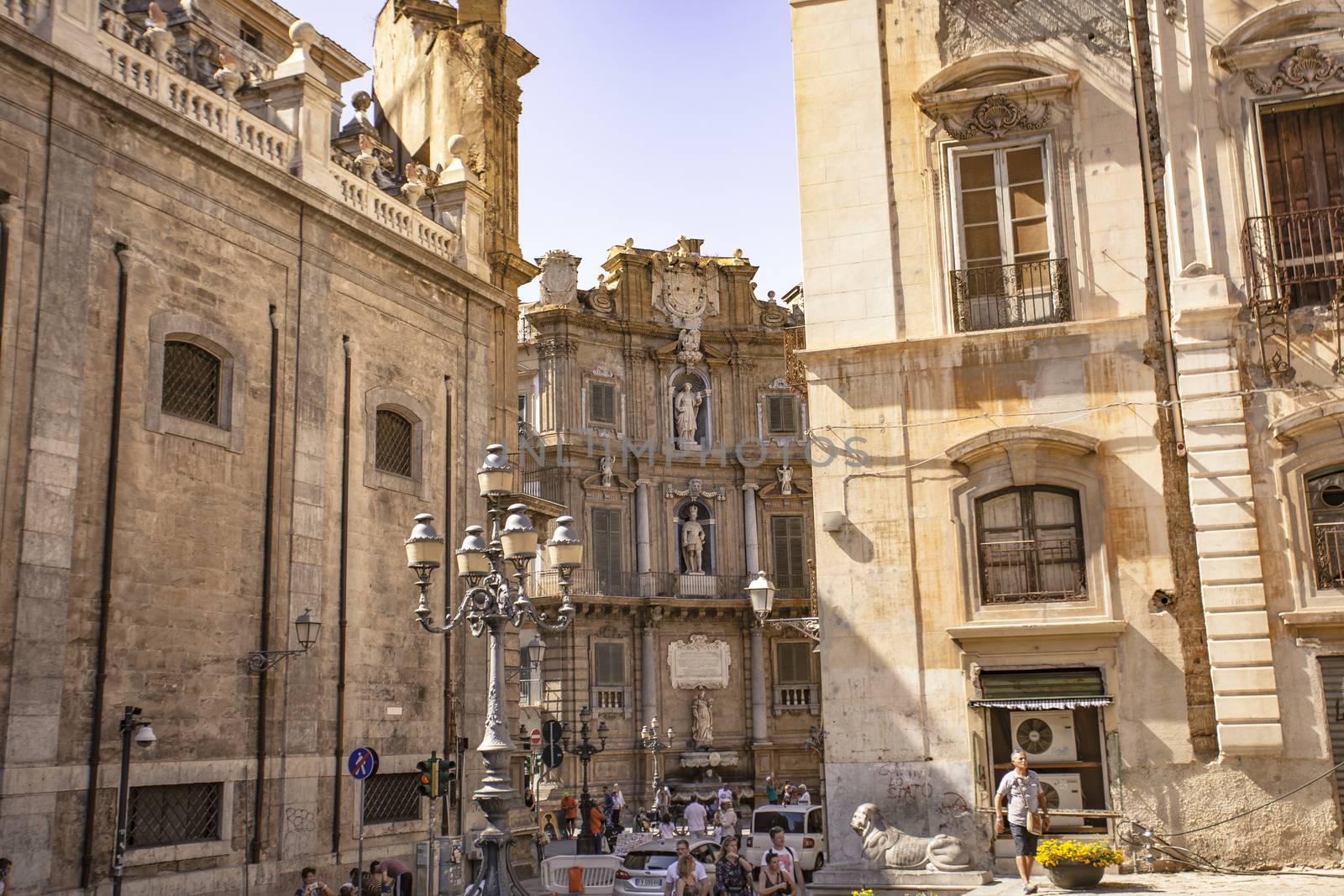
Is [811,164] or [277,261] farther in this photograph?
[277,261]

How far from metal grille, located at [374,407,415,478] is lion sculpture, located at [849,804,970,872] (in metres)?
10.6

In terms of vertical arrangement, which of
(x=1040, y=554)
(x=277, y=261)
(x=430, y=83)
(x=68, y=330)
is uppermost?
(x=430, y=83)

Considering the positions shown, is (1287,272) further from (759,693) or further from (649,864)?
(759,693)

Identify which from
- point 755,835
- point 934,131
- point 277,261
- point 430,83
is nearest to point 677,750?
point 755,835

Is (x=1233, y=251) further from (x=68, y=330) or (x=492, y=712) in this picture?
(x=68, y=330)

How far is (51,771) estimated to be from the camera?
620 inches

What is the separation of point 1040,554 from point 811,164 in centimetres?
566

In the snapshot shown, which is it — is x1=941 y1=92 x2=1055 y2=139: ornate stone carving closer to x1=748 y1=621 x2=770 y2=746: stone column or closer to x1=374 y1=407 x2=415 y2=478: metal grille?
x1=374 y1=407 x2=415 y2=478: metal grille

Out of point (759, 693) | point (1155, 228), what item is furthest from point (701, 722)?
point (1155, 228)

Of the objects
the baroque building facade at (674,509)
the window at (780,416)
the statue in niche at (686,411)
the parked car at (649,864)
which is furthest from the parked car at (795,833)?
the window at (780,416)

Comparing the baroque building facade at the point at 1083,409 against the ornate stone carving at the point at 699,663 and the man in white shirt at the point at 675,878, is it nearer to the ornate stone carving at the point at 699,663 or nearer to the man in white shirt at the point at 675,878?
the man in white shirt at the point at 675,878

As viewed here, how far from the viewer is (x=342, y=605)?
68.4ft

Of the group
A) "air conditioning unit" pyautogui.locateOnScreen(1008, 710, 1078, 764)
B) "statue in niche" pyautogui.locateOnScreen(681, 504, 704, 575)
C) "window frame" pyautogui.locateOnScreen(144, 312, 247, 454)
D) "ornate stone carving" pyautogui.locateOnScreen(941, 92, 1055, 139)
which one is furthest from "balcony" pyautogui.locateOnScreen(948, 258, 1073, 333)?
"statue in niche" pyautogui.locateOnScreen(681, 504, 704, 575)

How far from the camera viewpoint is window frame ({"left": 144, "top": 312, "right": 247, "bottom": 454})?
17.9m
